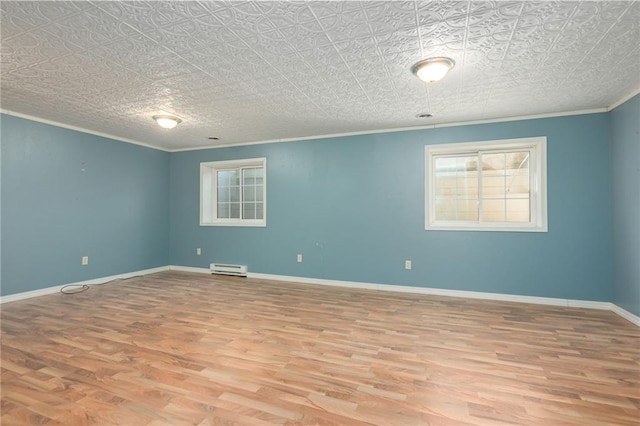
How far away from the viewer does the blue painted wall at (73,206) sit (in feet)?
12.0

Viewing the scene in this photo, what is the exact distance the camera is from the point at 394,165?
4.32 meters

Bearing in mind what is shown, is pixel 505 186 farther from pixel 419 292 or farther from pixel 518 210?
pixel 419 292

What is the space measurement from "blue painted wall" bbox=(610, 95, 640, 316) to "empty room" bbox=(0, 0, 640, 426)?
31mm

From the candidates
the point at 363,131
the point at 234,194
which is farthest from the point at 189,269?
the point at 363,131

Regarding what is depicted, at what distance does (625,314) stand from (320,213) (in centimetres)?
379

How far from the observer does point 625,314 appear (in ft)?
10.2

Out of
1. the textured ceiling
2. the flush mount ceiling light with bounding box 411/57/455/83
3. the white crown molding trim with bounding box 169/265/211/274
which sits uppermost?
the textured ceiling

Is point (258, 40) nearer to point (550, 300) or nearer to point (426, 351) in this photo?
point (426, 351)

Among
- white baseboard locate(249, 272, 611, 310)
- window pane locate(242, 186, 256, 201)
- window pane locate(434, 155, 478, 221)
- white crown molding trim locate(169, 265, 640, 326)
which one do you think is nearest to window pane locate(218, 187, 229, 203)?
window pane locate(242, 186, 256, 201)

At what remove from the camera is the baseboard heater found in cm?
521

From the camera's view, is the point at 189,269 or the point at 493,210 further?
the point at 189,269

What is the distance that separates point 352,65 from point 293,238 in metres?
3.05

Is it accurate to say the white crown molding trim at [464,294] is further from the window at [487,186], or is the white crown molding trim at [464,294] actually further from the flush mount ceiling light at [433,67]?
the flush mount ceiling light at [433,67]

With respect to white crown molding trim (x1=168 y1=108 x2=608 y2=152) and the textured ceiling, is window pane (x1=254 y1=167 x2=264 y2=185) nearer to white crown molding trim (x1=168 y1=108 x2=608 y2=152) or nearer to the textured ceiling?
white crown molding trim (x1=168 y1=108 x2=608 y2=152)
